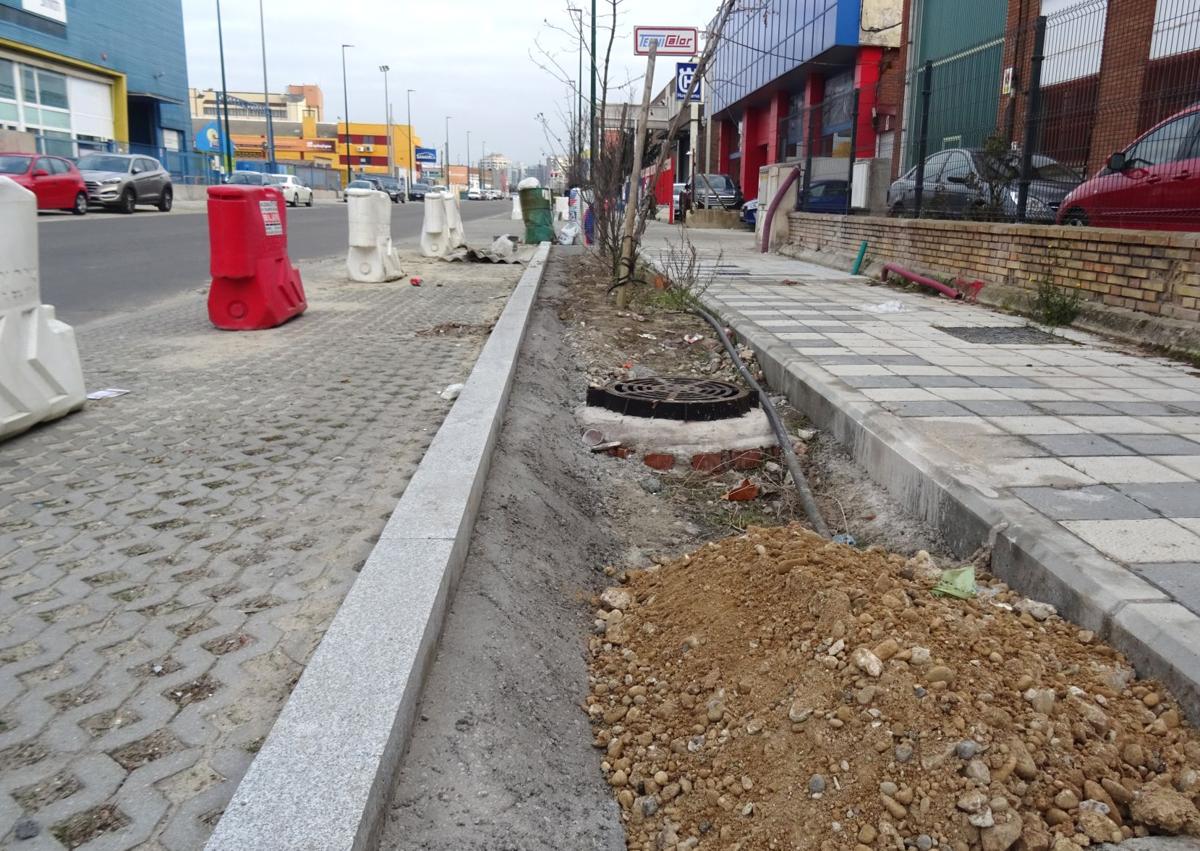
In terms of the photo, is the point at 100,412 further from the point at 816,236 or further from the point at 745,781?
the point at 816,236

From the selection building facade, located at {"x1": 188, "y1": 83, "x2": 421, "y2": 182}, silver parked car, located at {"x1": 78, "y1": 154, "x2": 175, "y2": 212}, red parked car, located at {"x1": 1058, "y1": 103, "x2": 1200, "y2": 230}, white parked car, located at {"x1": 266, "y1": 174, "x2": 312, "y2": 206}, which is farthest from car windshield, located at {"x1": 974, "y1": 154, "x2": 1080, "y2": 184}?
building facade, located at {"x1": 188, "y1": 83, "x2": 421, "y2": 182}

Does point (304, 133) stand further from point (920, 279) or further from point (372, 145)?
point (920, 279)

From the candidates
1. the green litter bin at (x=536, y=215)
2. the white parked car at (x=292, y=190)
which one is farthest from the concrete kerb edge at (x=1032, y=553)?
the white parked car at (x=292, y=190)

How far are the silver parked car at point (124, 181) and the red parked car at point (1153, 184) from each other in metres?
26.0

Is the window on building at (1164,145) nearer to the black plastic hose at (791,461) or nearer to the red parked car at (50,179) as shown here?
the black plastic hose at (791,461)

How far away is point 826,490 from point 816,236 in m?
12.2

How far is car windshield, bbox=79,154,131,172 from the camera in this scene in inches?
1068

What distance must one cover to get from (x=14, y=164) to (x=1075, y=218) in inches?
935

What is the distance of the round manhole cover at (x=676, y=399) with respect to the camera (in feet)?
17.8

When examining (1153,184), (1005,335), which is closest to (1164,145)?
(1153,184)

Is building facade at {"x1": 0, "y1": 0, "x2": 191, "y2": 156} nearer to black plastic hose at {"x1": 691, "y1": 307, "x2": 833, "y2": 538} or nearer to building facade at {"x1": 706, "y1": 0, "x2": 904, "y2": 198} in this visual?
building facade at {"x1": 706, "y1": 0, "x2": 904, "y2": 198}

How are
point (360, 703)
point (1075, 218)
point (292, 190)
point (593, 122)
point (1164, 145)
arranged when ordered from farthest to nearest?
point (292, 190) → point (593, 122) → point (1075, 218) → point (1164, 145) → point (360, 703)

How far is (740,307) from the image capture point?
9.45 meters

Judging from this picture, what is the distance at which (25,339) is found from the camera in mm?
4656
